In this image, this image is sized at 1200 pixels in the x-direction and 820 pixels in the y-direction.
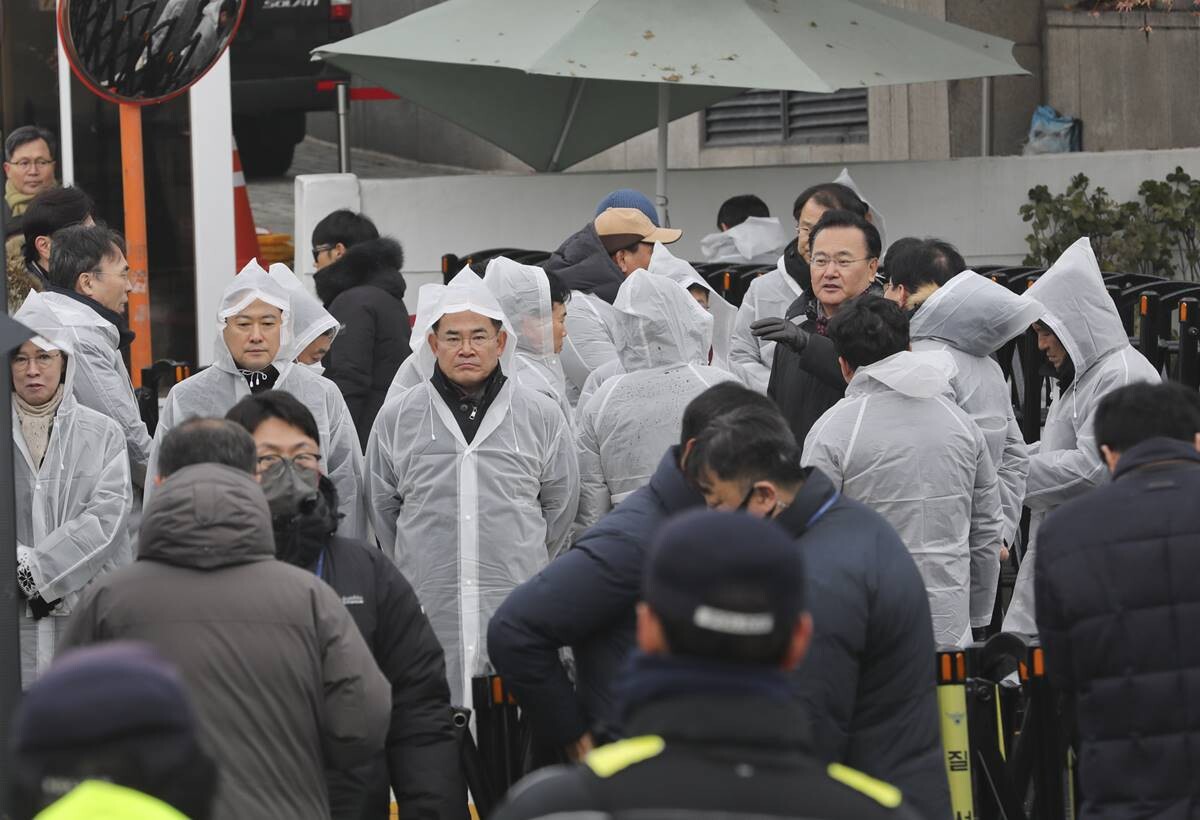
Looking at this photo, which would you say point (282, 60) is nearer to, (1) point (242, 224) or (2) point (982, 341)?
(1) point (242, 224)

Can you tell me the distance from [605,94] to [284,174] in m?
9.37

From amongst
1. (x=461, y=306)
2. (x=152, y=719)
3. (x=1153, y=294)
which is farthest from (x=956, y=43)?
(x=152, y=719)

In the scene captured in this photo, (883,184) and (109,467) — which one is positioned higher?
(883,184)

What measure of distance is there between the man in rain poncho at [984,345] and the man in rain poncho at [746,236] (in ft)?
13.2

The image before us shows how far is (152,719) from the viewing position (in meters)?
2.25

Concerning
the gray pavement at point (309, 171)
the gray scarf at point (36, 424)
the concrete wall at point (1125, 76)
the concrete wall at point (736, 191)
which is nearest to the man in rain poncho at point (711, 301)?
the gray scarf at point (36, 424)

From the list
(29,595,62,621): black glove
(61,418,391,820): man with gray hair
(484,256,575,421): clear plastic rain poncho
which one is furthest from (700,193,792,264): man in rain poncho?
(61,418,391,820): man with gray hair

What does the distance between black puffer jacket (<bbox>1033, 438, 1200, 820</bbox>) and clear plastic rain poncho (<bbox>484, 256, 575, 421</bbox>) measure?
8.61 ft

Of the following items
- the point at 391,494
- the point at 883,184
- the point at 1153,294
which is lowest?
the point at 391,494

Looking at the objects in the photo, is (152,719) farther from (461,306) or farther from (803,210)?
(803,210)

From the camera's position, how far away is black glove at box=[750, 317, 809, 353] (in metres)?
6.16

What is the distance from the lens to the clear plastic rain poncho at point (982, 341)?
6.01 meters

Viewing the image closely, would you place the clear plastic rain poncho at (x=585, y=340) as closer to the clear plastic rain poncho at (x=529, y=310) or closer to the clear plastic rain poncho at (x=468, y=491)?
the clear plastic rain poncho at (x=529, y=310)

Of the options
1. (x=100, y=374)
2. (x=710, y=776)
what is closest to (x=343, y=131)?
(x=100, y=374)
